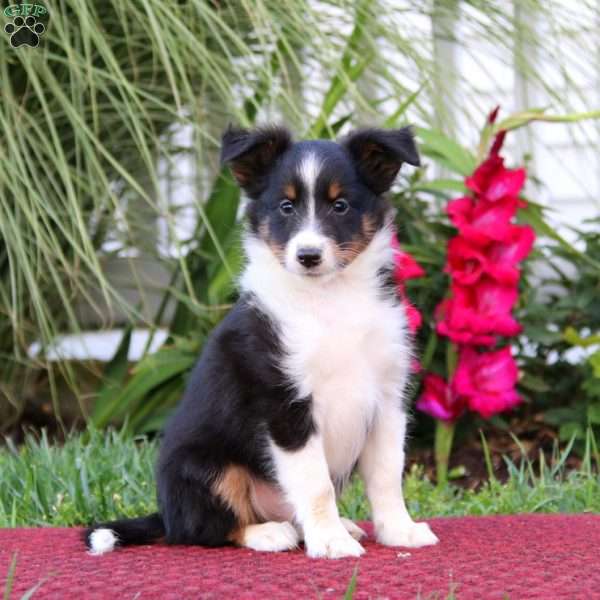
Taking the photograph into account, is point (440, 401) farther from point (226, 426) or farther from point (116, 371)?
point (226, 426)

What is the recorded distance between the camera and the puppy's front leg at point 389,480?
2418 mm

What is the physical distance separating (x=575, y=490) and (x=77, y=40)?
2307 millimetres

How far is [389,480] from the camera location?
2.42 m

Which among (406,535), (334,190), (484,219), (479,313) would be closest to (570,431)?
(479,313)

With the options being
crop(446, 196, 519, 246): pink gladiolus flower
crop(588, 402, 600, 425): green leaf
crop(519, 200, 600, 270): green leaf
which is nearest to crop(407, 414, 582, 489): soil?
crop(588, 402, 600, 425): green leaf

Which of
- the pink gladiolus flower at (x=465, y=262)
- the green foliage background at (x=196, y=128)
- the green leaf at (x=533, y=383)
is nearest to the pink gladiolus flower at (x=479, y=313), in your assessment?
the pink gladiolus flower at (x=465, y=262)

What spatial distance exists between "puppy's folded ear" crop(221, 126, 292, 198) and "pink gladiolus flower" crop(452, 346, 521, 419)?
4.83 ft

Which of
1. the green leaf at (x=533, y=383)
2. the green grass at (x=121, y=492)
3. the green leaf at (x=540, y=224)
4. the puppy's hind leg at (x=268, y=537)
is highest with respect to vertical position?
the green leaf at (x=540, y=224)

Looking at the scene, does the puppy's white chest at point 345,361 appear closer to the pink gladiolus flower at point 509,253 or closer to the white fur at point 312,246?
the white fur at point 312,246

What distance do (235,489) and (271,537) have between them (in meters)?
0.13

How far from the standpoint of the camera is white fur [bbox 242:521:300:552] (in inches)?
93.6

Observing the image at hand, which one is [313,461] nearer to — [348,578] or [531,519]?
[348,578]

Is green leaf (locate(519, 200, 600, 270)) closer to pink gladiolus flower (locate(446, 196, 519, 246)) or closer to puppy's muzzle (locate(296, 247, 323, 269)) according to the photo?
pink gladiolus flower (locate(446, 196, 519, 246))

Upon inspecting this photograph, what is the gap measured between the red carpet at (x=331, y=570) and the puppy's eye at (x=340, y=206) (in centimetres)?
74
